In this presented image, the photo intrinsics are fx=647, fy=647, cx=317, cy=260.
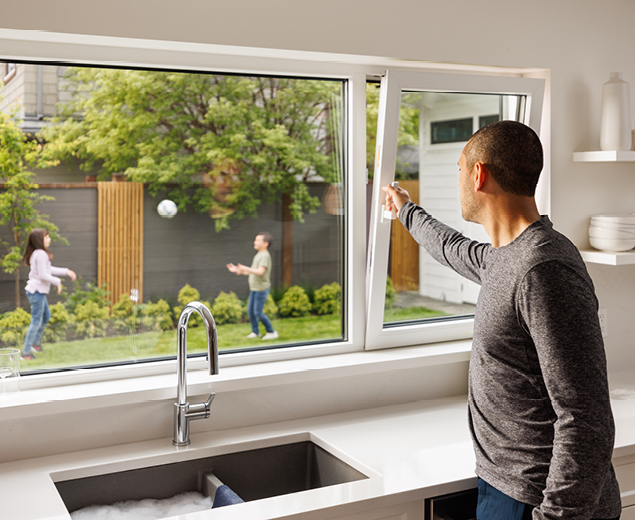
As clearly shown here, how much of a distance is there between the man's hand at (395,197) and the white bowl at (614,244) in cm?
83

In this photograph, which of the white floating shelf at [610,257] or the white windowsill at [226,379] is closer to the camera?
the white windowsill at [226,379]

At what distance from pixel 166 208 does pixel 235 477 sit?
0.91 m

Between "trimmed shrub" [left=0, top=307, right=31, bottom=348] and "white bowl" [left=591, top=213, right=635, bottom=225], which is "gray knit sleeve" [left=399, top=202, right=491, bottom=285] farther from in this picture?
"trimmed shrub" [left=0, top=307, right=31, bottom=348]

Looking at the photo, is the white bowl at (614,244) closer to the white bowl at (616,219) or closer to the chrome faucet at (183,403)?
the white bowl at (616,219)

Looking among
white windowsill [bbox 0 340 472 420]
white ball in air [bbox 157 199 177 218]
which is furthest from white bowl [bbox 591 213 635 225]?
white ball in air [bbox 157 199 177 218]

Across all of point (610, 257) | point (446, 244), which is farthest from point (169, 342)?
point (610, 257)

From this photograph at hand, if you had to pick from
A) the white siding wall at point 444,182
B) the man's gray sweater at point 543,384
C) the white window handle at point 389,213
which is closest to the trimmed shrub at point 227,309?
the white window handle at point 389,213

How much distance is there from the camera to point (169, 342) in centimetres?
222

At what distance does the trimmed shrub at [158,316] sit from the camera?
7.15ft

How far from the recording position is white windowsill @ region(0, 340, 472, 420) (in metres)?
1.84

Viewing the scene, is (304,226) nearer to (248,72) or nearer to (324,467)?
(248,72)

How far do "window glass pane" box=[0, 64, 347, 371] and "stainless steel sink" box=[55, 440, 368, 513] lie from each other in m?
0.41

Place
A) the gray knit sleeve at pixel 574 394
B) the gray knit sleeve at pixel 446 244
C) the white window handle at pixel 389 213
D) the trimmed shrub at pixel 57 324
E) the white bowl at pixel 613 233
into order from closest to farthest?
the gray knit sleeve at pixel 574 394 < the gray knit sleeve at pixel 446 244 < the trimmed shrub at pixel 57 324 < the white window handle at pixel 389 213 < the white bowl at pixel 613 233

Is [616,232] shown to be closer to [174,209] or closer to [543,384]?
[543,384]
